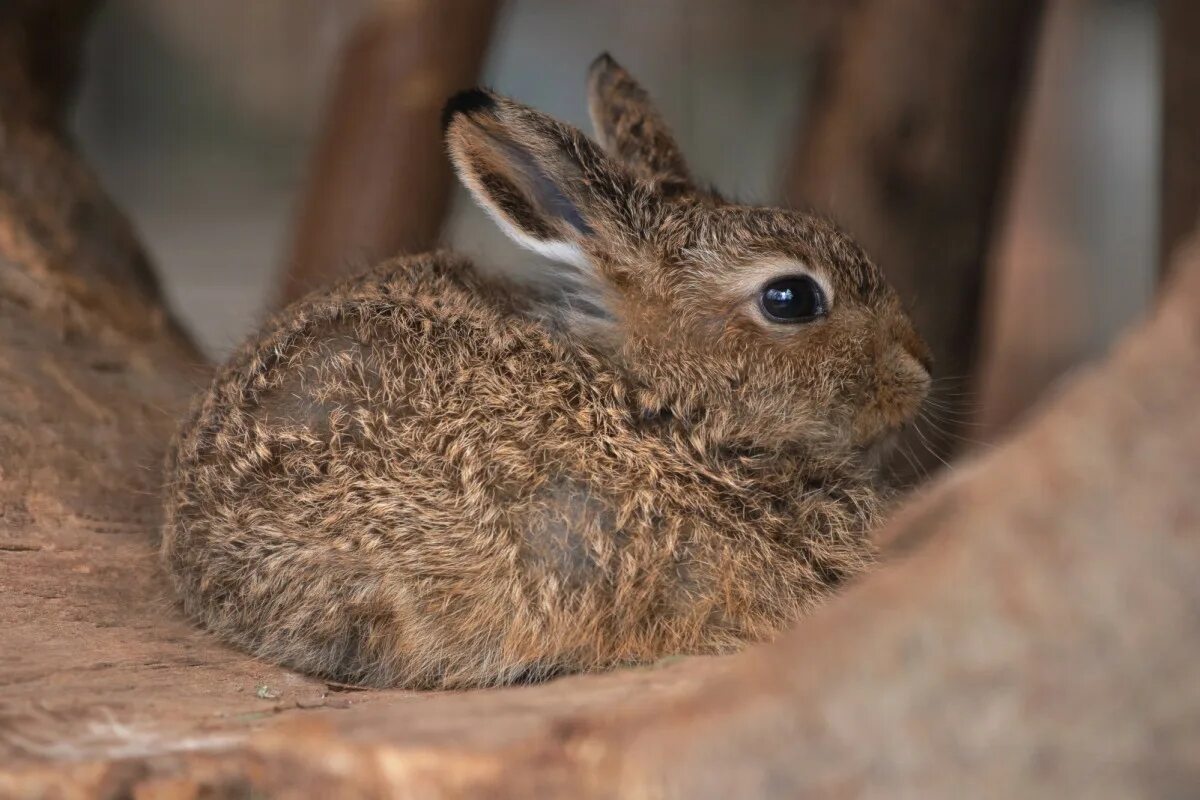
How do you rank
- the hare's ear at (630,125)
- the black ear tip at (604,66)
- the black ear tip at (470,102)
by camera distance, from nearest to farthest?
the black ear tip at (470,102) < the hare's ear at (630,125) < the black ear tip at (604,66)

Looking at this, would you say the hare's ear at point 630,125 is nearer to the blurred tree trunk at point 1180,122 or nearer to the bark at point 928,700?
the bark at point 928,700

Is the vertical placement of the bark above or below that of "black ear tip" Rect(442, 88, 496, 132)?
below

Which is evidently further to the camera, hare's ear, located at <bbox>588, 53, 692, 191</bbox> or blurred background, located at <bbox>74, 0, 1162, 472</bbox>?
blurred background, located at <bbox>74, 0, 1162, 472</bbox>

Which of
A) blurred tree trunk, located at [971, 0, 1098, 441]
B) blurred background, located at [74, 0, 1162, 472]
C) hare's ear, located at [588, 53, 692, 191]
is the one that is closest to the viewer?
hare's ear, located at [588, 53, 692, 191]

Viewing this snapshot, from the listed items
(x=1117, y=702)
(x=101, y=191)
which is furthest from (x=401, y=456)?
(x=101, y=191)

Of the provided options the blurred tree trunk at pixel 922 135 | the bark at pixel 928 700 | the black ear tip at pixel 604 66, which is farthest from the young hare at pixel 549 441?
the blurred tree trunk at pixel 922 135

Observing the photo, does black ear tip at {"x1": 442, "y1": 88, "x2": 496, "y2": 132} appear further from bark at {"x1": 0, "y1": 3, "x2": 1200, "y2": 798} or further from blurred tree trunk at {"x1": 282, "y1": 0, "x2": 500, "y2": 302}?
blurred tree trunk at {"x1": 282, "y1": 0, "x2": 500, "y2": 302}

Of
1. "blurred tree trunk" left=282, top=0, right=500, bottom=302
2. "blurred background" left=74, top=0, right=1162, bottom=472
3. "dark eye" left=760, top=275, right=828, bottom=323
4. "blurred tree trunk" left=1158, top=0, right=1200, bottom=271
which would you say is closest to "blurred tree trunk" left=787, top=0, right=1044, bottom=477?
"blurred background" left=74, top=0, right=1162, bottom=472

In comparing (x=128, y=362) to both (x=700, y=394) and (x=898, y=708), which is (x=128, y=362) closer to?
(x=700, y=394)
